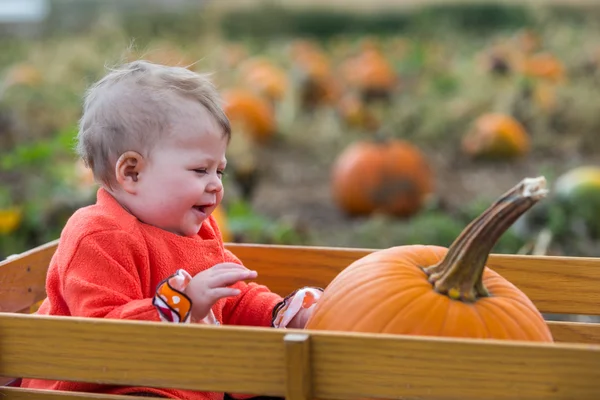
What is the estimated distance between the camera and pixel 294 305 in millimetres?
2098

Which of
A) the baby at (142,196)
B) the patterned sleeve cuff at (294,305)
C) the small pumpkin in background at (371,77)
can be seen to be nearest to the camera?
the baby at (142,196)

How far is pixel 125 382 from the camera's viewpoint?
5.33ft

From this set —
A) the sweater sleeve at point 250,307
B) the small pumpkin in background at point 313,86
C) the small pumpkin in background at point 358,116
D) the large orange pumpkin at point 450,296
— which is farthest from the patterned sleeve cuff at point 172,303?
the small pumpkin in background at point 313,86

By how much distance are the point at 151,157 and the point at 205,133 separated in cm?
12

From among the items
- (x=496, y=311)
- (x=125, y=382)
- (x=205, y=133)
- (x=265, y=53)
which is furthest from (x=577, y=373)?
(x=265, y=53)

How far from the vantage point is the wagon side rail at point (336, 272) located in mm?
2170

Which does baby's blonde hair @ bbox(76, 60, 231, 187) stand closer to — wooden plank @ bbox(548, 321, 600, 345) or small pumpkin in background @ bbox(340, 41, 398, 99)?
wooden plank @ bbox(548, 321, 600, 345)

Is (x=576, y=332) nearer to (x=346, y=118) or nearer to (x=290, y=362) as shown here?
(x=290, y=362)

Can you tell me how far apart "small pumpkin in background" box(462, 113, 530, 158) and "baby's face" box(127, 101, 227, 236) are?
15.0ft

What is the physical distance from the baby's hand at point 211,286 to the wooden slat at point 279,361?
206 millimetres

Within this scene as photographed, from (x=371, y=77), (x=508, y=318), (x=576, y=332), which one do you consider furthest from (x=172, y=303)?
(x=371, y=77)

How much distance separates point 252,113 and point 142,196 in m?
5.02

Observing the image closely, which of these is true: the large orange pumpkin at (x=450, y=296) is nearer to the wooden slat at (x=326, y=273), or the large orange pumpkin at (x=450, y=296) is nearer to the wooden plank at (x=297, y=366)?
the wooden plank at (x=297, y=366)

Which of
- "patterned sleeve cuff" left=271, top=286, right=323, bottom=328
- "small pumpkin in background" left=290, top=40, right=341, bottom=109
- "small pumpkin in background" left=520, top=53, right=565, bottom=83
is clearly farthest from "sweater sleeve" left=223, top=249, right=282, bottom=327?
"small pumpkin in background" left=290, top=40, right=341, bottom=109
